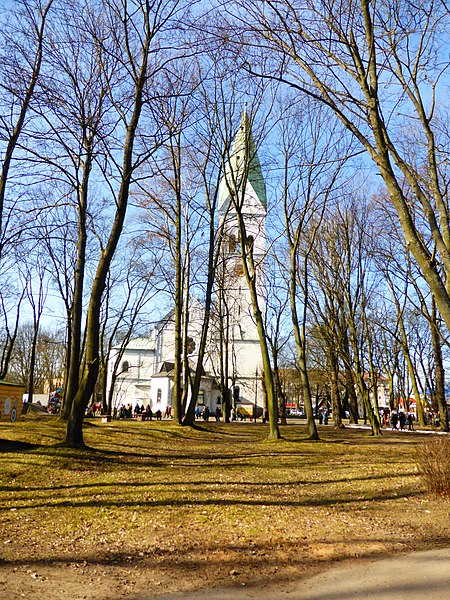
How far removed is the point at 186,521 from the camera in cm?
656

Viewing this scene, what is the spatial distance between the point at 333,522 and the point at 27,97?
9990mm

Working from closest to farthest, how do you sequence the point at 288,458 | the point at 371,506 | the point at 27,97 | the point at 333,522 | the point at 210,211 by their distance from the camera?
the point at 333,522, the point at 371,506, the point at 27,97, the point at 288,458, the point at 210,211

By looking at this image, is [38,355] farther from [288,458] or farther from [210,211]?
[288,458]

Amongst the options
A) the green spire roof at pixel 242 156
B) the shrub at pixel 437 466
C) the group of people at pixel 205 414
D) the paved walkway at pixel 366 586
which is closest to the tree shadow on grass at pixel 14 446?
the paved walkway at pixel 366 586

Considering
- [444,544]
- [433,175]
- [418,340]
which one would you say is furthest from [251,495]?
[418,340]

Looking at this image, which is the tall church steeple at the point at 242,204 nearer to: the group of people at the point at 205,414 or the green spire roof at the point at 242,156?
the green spire roof at the point at 242,156

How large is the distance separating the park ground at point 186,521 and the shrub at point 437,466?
215mm

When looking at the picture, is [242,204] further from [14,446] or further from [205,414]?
[205,414]

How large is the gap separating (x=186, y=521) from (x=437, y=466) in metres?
4.07

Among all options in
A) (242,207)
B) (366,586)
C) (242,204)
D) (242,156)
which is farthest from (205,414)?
(366,586)

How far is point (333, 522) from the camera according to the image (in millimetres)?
6656

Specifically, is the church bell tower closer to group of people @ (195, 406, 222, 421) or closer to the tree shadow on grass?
the tree shadow on grass

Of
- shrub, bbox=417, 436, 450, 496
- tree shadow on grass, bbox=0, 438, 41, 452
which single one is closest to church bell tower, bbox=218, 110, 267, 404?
tree shadow on grass, bbox=0, 438, 41, 452

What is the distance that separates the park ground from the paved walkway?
169 mm
